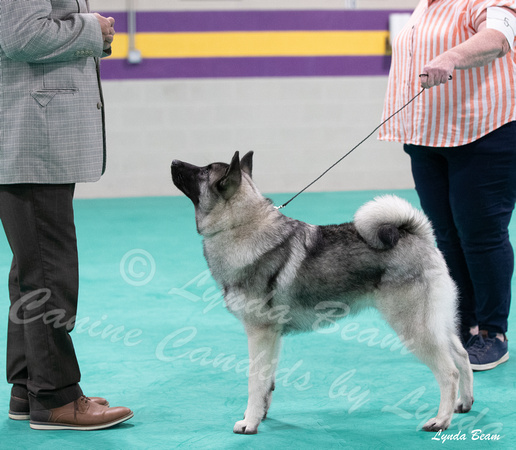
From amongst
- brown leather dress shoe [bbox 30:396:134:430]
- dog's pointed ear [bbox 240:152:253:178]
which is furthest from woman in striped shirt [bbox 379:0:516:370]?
brown leather dress shoe [bbox 30:396:134:430]

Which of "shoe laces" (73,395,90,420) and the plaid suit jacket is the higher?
the plaid suit jacket

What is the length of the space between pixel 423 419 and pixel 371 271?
537 millimetres

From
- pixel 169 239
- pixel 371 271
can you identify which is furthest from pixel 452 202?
pixel 169 239

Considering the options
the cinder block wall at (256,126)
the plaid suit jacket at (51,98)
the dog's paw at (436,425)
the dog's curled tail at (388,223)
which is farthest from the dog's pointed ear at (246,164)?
the cinder block wall at (256,126)

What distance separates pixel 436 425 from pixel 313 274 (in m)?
0.64

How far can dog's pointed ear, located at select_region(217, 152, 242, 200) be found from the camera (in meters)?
2.15

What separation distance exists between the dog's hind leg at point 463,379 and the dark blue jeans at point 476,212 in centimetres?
49

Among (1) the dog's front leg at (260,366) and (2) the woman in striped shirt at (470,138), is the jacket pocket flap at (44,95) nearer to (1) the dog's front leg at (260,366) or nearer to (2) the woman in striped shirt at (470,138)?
(1) the dog's front leg at (260,366)

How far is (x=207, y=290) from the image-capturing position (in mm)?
3934

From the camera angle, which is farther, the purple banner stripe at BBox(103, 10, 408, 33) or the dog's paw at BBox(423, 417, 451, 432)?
the purple banner stripe at BBox(103, 10, 408, 33)

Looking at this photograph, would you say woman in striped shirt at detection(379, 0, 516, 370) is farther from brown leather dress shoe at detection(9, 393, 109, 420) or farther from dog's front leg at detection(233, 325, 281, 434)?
brown leather dress shoe at detection(9, 393, 109, 420)

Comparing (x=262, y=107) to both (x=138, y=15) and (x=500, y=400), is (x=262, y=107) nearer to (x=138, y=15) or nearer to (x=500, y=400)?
(x=138, y=15)

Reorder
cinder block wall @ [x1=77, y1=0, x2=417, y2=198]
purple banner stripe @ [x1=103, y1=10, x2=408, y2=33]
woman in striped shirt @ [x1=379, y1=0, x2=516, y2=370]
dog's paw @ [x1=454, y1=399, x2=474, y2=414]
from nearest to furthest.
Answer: dog's paw @ [x1=454, y1=399, x2=474, y2=414]
woman in striped shirt @ [x1=379, y1=0, x2=516, y2=370]
purple banner stripe @ [x1=103, y1=10, x2=408, y2=33]
cinder block wall @ [x1=77, y1=0, x2=417, y2=198]

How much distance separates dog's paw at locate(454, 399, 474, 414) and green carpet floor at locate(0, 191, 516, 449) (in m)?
0.02
